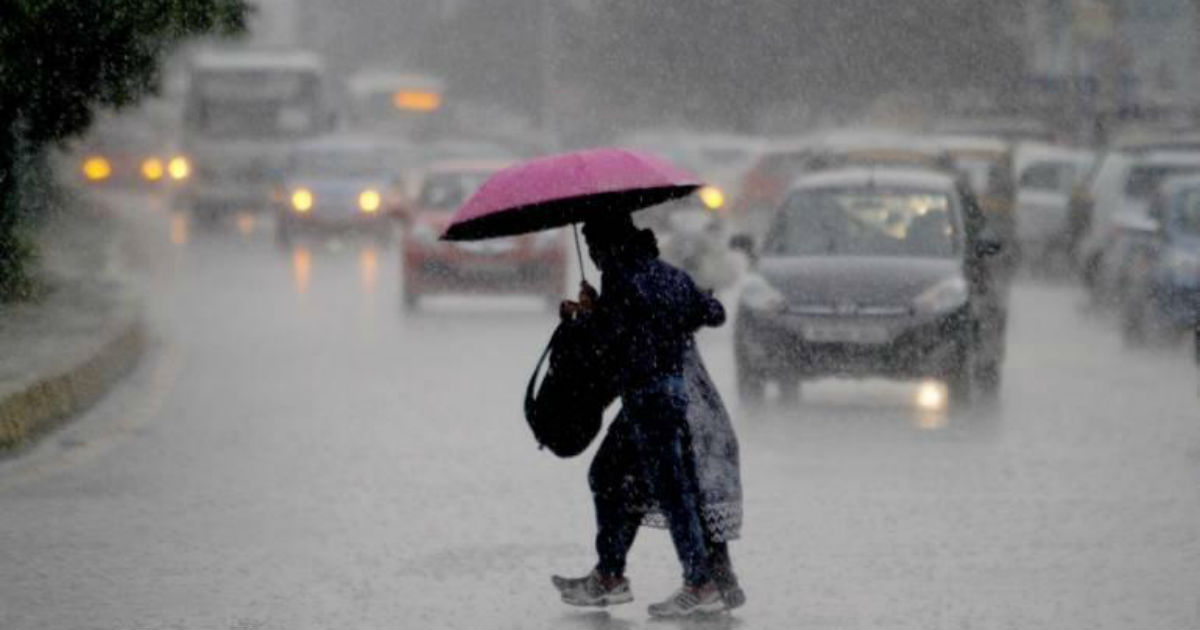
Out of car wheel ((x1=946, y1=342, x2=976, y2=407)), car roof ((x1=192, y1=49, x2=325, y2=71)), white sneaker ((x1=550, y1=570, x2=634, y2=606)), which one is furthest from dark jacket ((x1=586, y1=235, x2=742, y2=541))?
car roof ((x1=192, y1=49, x2=325, y2=71))

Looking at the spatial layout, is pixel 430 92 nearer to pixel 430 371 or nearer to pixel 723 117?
pixel 723 117

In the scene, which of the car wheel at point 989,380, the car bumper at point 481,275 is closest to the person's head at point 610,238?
the car wheel at point 989,380

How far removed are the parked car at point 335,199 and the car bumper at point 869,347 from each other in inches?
933

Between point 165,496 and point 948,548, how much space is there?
3.69m

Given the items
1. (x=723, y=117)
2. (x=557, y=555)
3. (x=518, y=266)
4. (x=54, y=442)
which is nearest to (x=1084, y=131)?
(x=723, y=117)

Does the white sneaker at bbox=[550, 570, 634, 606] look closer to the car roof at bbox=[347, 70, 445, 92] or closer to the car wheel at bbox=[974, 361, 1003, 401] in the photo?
the car wheel at bbox=[974, 361, 1003, 401]

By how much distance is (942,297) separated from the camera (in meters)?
17.0

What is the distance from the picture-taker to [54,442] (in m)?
14.6

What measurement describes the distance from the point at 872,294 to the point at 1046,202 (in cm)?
1777

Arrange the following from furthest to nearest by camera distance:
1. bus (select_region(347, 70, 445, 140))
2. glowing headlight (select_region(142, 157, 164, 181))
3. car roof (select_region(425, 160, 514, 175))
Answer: bus (select_region(347, 70, 445, 140))
glowing headlight (select_region(142, 157, 164, 181))
car roof (select_region(425, 160, 514, 175))

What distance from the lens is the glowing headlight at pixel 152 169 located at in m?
67.1

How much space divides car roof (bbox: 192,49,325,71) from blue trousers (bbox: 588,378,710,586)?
144ft

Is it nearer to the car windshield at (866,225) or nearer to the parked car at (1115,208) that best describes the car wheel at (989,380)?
the car windshield at (866,225)

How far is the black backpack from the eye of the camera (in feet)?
29.3
